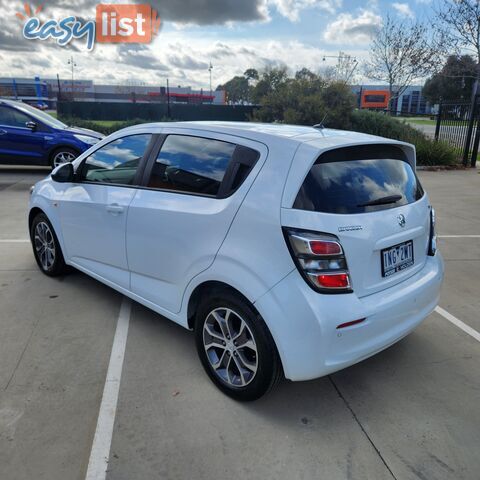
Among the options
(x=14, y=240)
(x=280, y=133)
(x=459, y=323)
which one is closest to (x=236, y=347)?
(x=280, y=133)

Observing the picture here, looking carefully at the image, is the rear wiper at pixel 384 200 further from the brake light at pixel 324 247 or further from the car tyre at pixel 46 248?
the car tyre at pixel 46 248

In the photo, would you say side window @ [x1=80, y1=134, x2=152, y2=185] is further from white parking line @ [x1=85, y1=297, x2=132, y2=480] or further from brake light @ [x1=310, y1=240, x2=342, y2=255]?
brake light @ [x1=310, y1=240, x2=342, y2=255]

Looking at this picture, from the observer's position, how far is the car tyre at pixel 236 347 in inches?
98.1

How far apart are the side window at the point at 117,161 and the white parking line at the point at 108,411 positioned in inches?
49.0

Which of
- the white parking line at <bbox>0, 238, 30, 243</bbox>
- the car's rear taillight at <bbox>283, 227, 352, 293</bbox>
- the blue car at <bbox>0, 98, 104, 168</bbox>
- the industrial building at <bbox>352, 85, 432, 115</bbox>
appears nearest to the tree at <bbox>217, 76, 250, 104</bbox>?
the industrial building at <bbox>352, 85, 432, 115</bbox>

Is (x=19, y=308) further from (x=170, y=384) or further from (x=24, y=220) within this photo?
(x=24, y=220)

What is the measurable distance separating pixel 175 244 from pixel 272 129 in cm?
101

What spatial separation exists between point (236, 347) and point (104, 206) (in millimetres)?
1702

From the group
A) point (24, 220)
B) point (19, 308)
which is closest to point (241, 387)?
point (19, 308)

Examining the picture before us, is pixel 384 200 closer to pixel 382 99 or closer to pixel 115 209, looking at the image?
pixel 115 209

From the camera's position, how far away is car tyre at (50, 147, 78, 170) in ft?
32.9

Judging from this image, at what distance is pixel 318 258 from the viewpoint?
231cm

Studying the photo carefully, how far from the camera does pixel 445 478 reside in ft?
7.24

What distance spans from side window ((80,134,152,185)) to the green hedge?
1204cm
